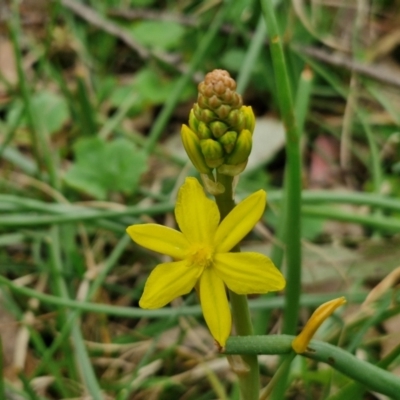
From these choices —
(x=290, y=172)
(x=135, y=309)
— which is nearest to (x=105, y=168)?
(x=135, y=309)

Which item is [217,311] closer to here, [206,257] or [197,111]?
[206,257]

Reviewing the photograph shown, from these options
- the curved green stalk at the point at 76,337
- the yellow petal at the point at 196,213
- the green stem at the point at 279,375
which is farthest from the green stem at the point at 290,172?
the curved green stalk at the point at 76,337

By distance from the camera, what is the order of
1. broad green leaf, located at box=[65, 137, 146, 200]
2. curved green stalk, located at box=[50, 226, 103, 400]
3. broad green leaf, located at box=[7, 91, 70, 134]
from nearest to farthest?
1. curved green stalk, located at box=[50, 226, 103, 400]
2. broad green leaf, located at box=[65, 137, 146, 200]
3. broad green leaf, located at box=[7, 91, 70, 134]

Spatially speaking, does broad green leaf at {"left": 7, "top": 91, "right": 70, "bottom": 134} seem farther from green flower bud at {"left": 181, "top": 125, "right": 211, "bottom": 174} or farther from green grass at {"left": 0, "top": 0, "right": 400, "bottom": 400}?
green flower bud at {"left": 181, "top": 125, "right": 211, "bottom": 174}

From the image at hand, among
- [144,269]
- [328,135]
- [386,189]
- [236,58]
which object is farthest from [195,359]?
[236,58]

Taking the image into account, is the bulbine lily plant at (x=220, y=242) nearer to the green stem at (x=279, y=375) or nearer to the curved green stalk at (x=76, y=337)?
the green stem at (x=279, y=375)

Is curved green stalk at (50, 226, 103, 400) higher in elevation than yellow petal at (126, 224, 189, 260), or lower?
lower

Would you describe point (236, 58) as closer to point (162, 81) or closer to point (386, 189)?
point (162, 81)

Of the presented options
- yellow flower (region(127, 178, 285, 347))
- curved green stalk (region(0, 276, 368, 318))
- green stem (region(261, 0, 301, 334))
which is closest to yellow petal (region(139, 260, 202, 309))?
yellow flower (region(127, 178, 285, 347))
